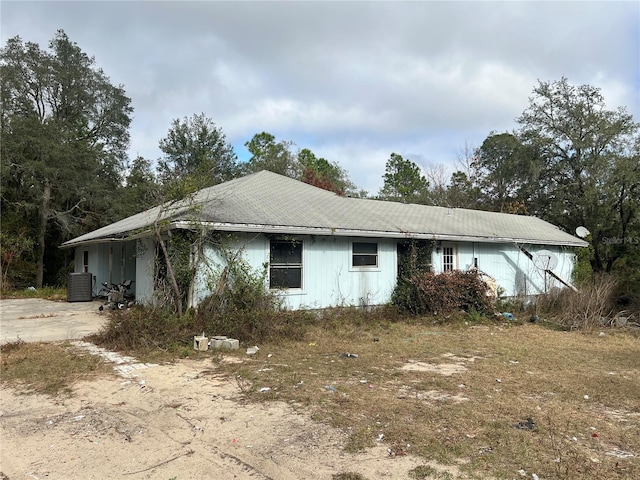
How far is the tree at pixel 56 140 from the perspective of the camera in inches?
848

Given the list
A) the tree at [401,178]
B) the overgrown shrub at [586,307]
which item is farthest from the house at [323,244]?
the tree at [401,178]

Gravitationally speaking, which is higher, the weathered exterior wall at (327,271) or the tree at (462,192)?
the tree at (462,192)

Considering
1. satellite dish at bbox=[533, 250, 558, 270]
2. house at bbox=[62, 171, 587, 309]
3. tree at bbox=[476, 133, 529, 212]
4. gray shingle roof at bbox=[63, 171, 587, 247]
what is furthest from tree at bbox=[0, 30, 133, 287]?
tree at bbox=[476, 133, 529, 212]

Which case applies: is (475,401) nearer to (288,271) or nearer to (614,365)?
(614,365)

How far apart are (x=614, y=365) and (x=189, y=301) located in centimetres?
813

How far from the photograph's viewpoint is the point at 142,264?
1255 centimetres

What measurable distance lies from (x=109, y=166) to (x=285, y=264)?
19.7m

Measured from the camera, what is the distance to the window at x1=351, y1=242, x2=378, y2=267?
12.3 meters

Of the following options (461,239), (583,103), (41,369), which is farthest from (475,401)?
(583,103)

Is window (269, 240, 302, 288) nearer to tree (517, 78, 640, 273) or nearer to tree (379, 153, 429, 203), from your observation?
tree (517, 78, 640, 273)

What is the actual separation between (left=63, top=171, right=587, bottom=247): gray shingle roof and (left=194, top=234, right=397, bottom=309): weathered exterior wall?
467 mm

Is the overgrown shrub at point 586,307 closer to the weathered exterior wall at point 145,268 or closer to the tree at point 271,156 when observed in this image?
the weathered exterior wall at point 145,268

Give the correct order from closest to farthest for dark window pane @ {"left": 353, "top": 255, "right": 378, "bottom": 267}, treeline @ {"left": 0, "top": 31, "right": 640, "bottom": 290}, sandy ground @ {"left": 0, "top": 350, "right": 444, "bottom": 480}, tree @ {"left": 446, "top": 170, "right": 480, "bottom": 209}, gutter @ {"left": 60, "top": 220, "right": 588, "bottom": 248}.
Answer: sandy ground @ {"left": 0, "top": 350, "right": 444, "bottom": 480}, gutter @ {"left": 60, "top": 220, "right": 588, "bottom": 248}, dark window pane @ {"left": 353, "top": 255, "right": 378, "bottom": 267}, treeline @ {"left": 0, "top": 31, "right": 640, "bottom": 290}, tree @ {"left": 446, "top": 170, "right": 480, "bottom": 209}

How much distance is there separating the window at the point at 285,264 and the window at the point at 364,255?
1765 millimetres
